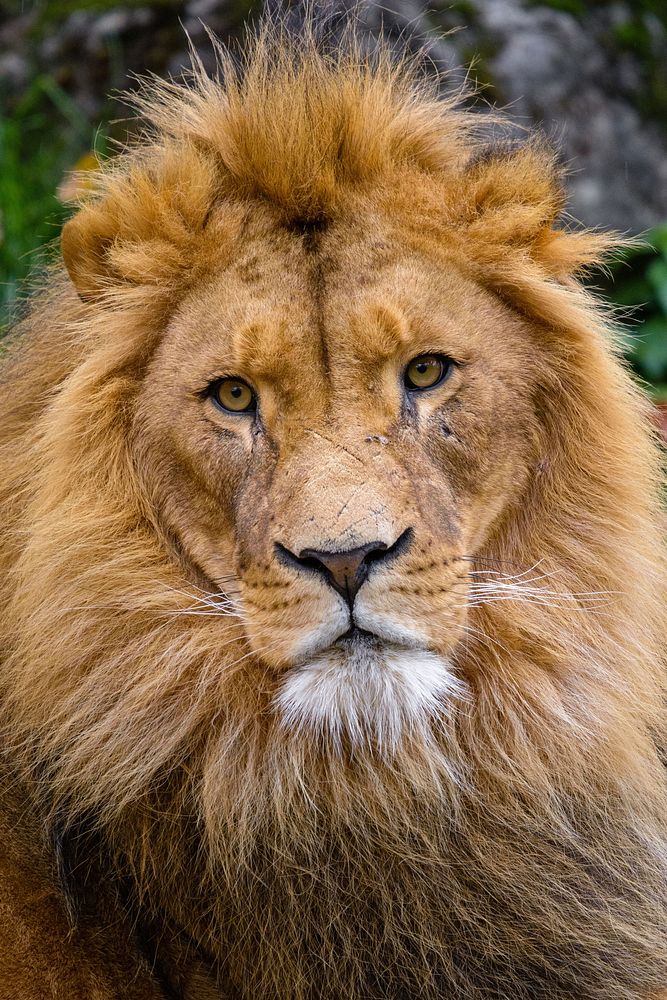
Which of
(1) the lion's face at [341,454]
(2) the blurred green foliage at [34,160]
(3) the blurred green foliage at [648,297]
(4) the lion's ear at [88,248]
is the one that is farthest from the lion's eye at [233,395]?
(3) the blurred green foliage at [648,297]

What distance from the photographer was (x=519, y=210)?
222 cm

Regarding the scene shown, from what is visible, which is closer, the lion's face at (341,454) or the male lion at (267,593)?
the lion's face at (341,454)

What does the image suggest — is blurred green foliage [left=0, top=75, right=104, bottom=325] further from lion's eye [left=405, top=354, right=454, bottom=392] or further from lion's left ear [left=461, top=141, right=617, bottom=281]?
lion's eye [left=405, top=354, right=454, bottom=392]

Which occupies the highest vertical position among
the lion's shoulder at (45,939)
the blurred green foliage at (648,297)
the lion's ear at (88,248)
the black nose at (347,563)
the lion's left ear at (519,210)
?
the blurred green foliage at (648,297)

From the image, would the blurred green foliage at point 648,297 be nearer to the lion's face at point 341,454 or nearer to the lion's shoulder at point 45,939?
the lion's face at point 341,454

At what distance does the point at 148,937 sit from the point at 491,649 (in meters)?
0.85

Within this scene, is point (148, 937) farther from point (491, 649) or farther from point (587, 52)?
point (587, 52)

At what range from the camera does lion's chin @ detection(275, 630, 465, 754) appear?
6.27 feet

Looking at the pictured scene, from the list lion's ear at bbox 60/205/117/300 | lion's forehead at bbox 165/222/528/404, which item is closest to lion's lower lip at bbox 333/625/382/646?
lion's forehead at bbox 165/222/528/404

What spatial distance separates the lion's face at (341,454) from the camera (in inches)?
74.5

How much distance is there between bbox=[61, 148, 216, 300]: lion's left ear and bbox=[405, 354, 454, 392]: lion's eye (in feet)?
1.50

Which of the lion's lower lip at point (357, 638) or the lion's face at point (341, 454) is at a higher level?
the lion's face at point (341, 454)

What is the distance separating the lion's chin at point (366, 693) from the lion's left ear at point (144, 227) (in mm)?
788

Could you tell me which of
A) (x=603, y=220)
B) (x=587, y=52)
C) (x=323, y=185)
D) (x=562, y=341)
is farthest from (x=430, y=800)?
(x=587, y=52)
